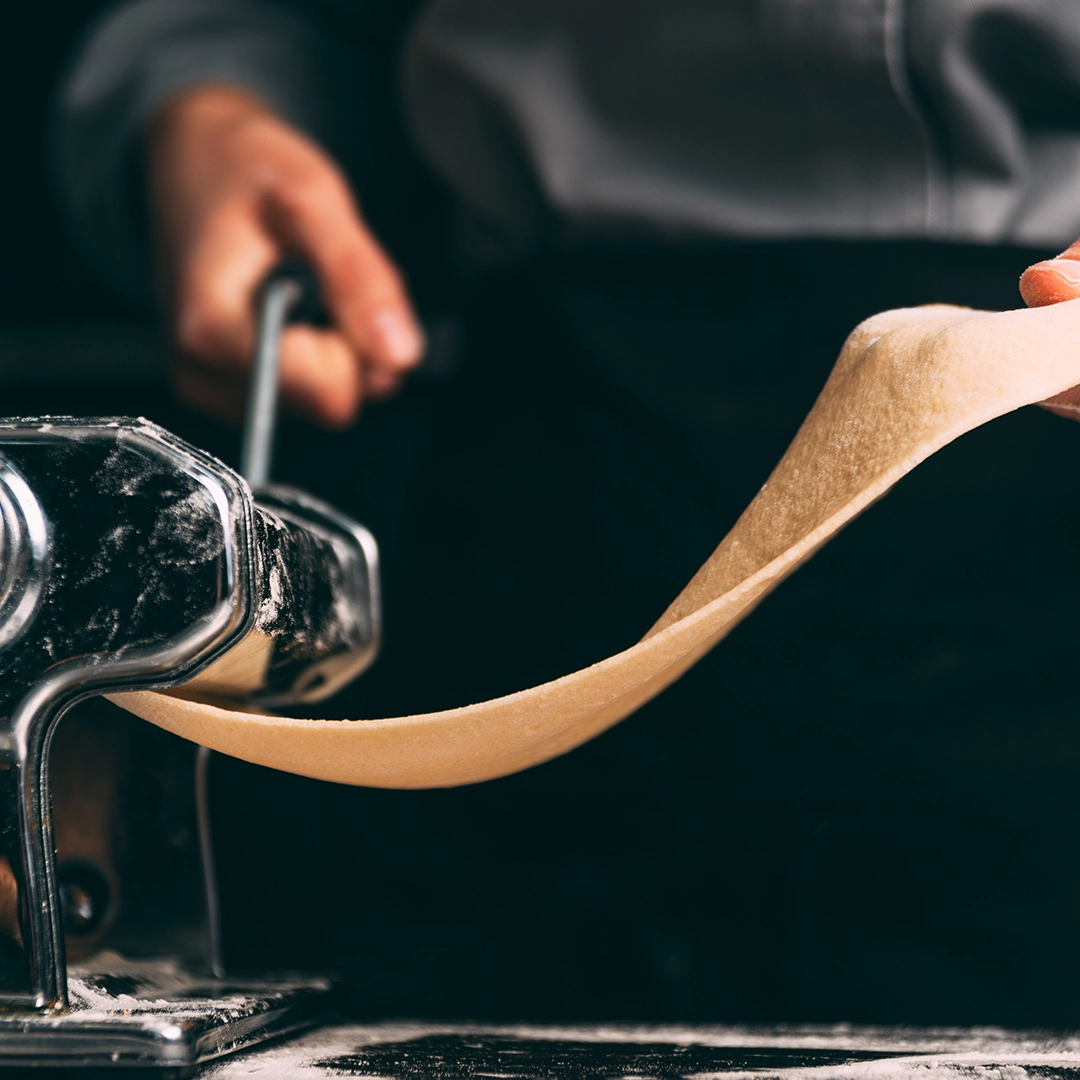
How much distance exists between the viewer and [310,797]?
0.46 meters

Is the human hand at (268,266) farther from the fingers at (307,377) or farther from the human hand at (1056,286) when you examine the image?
the human hand at (1056,286)

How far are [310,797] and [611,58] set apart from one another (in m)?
0.35

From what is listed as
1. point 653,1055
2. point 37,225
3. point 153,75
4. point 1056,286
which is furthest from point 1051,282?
point 37,225

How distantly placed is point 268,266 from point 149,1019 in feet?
1.16

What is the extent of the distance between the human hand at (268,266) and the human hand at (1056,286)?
29 cm

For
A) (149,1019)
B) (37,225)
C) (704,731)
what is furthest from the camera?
(37,225)

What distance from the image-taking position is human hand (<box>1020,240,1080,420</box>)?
0.75 feet

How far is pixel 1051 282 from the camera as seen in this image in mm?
229

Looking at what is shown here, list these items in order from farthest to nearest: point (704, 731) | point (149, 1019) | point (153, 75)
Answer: point (153, 75), point (704, 731), point (149, 1019)

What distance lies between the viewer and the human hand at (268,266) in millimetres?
456

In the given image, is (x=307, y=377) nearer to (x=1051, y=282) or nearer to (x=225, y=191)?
(x=225, y=191)

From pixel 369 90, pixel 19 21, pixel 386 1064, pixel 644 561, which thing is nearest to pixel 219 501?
pixel 386 1064

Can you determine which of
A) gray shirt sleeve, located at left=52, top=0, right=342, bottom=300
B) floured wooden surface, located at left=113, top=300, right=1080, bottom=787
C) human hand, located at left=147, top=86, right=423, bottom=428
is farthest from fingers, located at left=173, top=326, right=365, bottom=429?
floured wooden surface, located at left=113, top=300, right=1080, bottom=787

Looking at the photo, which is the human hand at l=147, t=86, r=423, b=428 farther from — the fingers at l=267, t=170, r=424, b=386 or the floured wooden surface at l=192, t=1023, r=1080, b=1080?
the floured wooden surface at l=192, t=1023, r=1080, b=1080
